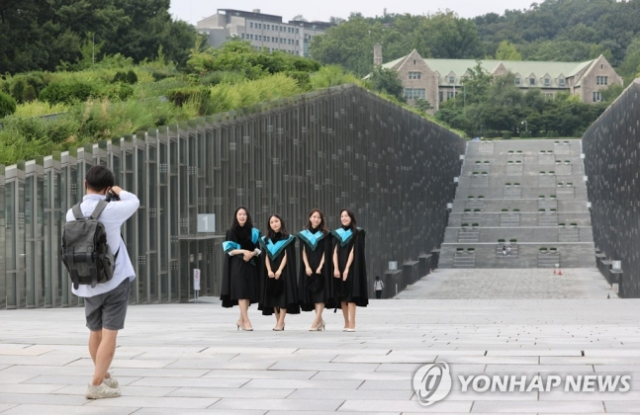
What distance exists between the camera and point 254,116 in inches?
1337

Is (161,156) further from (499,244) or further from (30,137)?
(499,244)

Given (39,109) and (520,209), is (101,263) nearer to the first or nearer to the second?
(39,109)

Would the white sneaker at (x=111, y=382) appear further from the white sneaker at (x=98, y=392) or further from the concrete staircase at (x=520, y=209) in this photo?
the concrete staircase at (x=520, y=209)

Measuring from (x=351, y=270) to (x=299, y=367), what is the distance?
5.32 metres

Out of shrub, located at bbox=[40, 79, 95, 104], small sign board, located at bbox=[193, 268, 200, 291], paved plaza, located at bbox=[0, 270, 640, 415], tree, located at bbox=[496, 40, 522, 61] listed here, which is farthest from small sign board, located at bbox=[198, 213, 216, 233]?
tree, located at bbox=[496, 40, 522, 61]

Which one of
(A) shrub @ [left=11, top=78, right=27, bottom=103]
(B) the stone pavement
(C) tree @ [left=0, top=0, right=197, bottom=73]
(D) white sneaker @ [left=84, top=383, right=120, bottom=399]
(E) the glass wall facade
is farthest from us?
(B) the stone pavement

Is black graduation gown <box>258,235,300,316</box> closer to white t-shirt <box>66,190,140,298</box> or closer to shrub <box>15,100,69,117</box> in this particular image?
white t-shirt <box>66,190,140,298</box>

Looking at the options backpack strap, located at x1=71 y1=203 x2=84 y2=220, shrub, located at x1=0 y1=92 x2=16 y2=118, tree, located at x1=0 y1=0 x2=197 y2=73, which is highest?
tree, located at x1=0 y1=0 x2=197 y2=73

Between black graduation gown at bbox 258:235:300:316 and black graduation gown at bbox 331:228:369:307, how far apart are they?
572mm

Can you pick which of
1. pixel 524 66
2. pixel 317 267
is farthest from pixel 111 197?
pixel 524 66

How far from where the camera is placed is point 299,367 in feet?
30.6

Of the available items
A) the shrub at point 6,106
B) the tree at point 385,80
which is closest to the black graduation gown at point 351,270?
the shrub at point 6,106

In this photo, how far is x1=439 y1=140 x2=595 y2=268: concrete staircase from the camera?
71625 mm

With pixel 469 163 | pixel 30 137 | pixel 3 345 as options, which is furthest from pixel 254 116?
pixel 469 163
